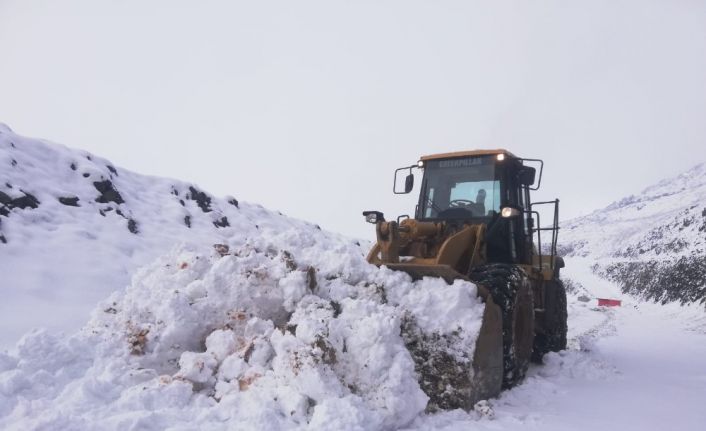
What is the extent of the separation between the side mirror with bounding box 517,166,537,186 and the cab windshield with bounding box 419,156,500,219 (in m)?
0.32

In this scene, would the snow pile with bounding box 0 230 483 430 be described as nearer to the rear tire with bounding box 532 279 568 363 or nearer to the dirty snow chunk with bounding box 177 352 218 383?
the dirty snow chunk with bounding box 177 352 218 383

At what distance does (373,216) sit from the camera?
5.50 m

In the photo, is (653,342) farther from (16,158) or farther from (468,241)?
(16,158)

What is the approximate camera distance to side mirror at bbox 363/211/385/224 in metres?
5.45

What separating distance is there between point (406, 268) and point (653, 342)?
6.53 meters

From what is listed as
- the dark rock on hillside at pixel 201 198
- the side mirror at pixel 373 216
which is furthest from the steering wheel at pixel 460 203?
the dark rock on hillside at pixel 201 198

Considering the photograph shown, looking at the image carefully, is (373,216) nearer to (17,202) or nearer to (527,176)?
(527,176)

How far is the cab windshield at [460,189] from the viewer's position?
615 cm

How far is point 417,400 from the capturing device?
346 cm

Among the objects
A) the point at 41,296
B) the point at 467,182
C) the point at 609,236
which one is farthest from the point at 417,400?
the point at 609,236

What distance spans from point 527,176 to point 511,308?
2.12 m

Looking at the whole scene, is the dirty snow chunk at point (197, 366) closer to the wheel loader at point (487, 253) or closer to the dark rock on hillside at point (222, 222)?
the wheel loader at point (487, 253)

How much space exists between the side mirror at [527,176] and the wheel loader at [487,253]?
1 centimetres

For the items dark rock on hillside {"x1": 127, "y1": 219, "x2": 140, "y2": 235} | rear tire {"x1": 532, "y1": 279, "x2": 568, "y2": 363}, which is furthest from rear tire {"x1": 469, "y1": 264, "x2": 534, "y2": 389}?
dark rock on hillside {"x1": 127, "y1": 219, "x2": 140, "y2": 235}
